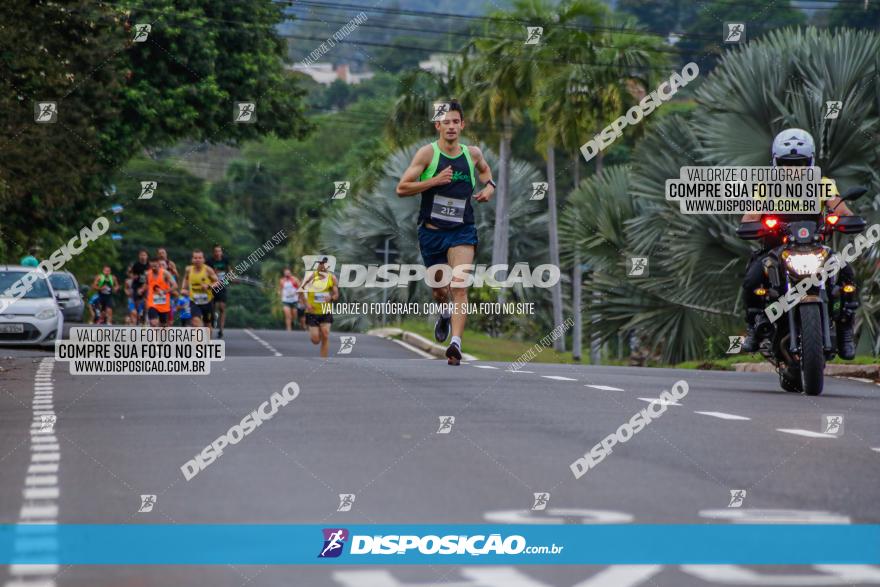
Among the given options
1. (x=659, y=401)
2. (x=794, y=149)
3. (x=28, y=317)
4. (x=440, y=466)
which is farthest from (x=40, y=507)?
(x=28, y=317)

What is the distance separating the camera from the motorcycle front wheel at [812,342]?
13.1 metres

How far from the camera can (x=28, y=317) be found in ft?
94.2

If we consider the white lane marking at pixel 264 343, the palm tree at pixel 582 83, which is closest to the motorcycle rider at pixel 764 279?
the white lane marking at pixel 264 343

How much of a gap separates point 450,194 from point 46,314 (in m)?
16.3

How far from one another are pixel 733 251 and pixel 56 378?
1130cm

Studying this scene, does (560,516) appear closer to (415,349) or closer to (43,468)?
(43,468)

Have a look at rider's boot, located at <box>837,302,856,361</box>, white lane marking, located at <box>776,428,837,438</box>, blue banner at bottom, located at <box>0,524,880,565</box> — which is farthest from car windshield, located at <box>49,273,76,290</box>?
blue banner at bottom, located at <box>0,524,880,565</box>

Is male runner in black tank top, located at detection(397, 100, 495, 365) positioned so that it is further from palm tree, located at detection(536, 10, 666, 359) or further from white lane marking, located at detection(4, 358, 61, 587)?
palm tree, located at detection(536, 10, 666, 359)

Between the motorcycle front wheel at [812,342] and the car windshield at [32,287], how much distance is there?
19093 mm

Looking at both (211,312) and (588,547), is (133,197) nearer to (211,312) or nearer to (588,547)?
(211,312)

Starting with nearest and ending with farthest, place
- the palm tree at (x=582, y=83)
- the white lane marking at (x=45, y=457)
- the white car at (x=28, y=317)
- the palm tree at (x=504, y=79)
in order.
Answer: the white lane marking at (x=45, y=457) → the white car at (x=28, y=317) → the palm tree at (x=582, y=83) → the palm tree at (x=504, y=79)

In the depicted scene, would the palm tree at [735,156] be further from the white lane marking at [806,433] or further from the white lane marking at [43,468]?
the white lane marking at [43,468]

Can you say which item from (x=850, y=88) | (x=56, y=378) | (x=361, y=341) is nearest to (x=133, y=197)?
(x=361, y=341)

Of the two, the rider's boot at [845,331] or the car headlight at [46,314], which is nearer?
the rider's boot at [845,331]
